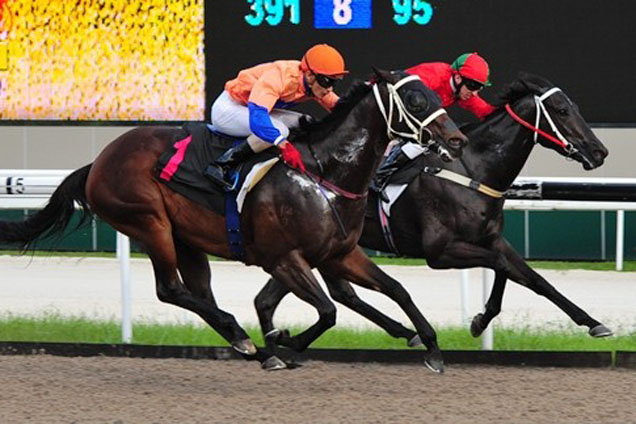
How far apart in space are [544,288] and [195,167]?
1.42m

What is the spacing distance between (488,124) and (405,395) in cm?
145

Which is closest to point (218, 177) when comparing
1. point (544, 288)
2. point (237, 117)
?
point (237, 117)

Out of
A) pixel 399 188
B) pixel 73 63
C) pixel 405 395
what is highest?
pixel 73 63

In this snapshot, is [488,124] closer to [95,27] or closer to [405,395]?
[405,395]

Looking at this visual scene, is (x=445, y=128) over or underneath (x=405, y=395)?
over

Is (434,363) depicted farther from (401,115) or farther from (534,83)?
(534,83)

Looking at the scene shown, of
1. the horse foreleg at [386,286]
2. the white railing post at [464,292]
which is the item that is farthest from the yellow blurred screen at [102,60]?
the horse foreleg at [386,286]

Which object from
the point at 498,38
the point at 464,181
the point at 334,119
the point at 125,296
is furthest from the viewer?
the point at 498,38

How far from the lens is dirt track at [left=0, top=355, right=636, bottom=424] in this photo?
4980 millimetres

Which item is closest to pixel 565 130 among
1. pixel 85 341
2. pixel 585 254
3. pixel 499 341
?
pixel 499 341

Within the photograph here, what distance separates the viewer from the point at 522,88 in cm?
643

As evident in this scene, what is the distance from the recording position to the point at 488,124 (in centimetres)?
647

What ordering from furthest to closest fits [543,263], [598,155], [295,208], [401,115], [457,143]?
1. [543,263]
2. [598,155]
3. [295,208]
4. [401,115]
5. [457,143]

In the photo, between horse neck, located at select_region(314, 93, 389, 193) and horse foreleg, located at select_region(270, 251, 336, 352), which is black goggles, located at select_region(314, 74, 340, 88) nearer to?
horse neck, located at select_region(314, 93, 389, 193)
